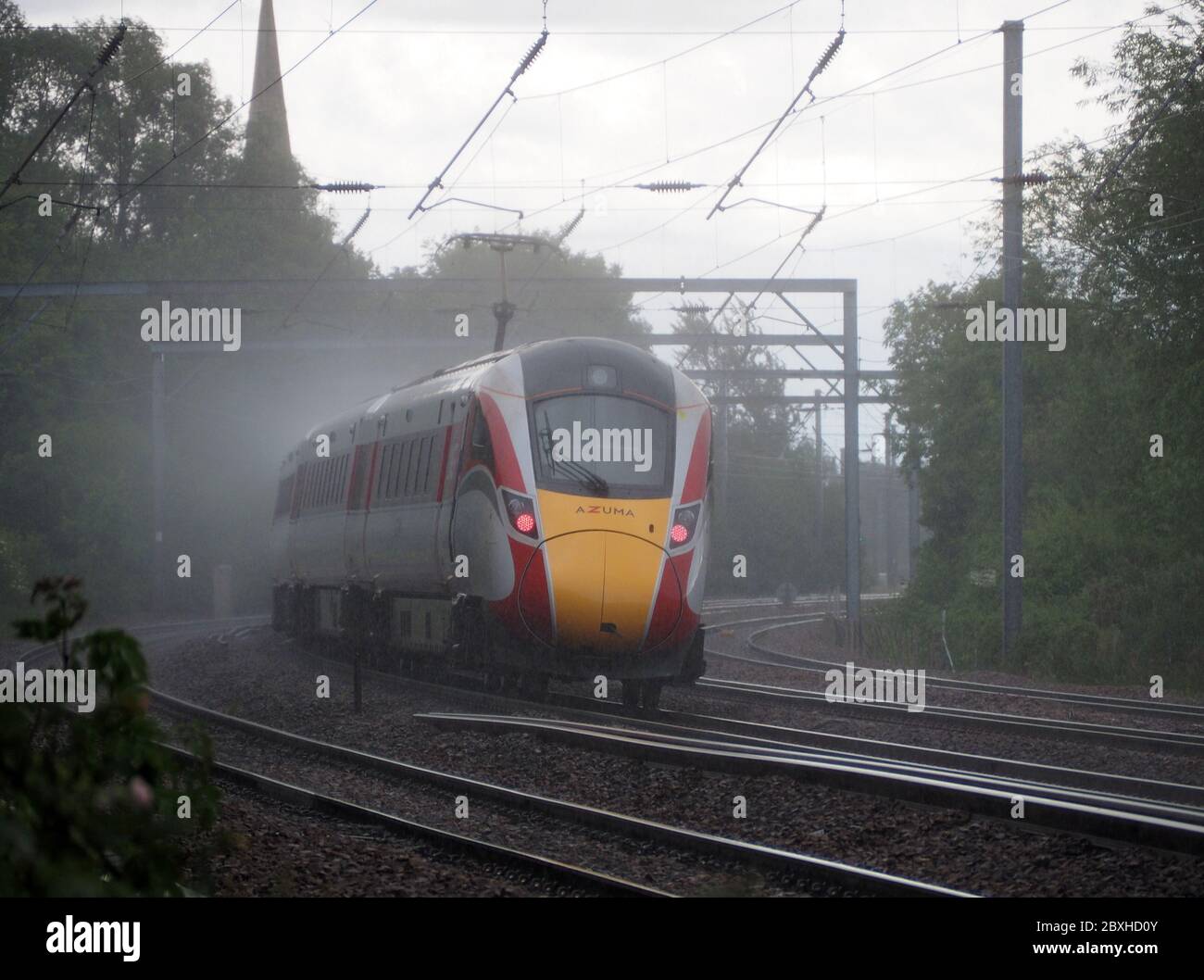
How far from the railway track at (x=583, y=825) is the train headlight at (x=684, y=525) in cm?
396

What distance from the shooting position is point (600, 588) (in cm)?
1434

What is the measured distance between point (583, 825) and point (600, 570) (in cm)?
531

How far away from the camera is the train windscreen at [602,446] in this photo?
47.8ft

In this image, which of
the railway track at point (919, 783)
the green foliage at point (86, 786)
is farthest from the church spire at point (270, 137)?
the green foliage at point (86, 786)

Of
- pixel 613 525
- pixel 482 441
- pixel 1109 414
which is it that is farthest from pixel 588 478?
pixel 1109 414

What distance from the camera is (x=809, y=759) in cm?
1032

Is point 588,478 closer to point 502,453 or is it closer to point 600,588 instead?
point 502,453

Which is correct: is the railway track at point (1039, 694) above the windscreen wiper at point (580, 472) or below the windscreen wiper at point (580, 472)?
below

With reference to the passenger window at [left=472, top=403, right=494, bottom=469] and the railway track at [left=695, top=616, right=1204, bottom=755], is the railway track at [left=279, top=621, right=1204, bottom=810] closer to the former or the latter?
the railway track at [left=695, top=616, right=1204, bottom=755]

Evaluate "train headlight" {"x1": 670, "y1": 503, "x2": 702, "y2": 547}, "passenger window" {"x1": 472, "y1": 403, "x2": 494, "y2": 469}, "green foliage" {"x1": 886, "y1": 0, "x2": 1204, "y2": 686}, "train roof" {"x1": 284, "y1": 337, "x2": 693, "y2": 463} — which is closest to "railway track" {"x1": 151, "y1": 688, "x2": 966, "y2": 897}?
"passenger window" {"x1": 472, "y1": 403, "x2": 494, "y2": 469}

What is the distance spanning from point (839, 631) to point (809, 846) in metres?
23.9

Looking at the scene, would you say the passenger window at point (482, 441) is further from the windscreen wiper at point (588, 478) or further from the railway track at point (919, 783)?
the railway track at point (919, 783)

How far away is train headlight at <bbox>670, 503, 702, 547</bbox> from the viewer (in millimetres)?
14820

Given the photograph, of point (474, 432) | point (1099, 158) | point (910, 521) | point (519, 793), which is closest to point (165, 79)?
point (910, 521)
